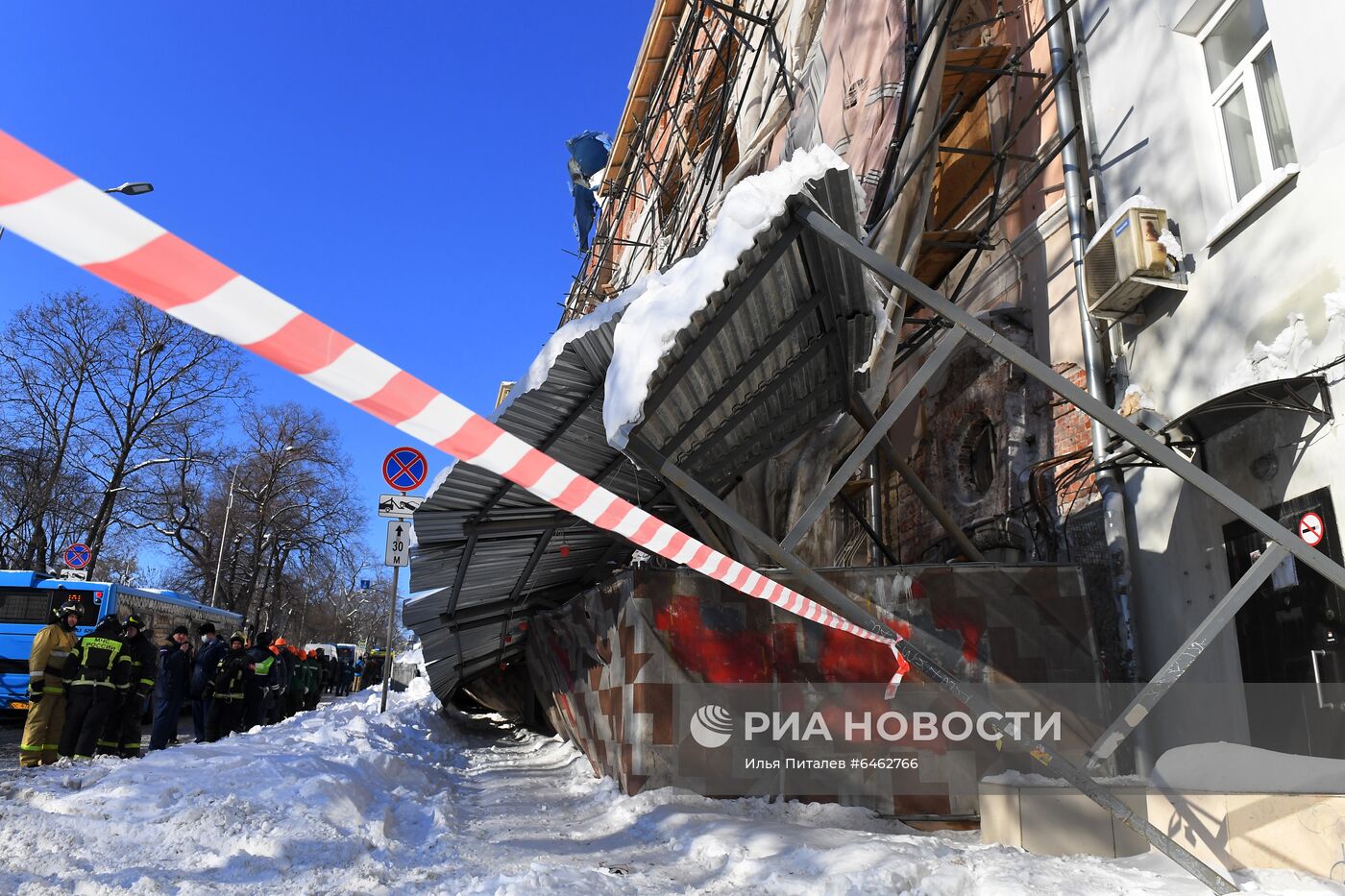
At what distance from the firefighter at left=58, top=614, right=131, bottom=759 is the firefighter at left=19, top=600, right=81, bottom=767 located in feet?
0.38

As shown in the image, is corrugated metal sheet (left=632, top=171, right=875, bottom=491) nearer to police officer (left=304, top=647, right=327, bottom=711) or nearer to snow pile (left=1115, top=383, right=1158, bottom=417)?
snow pile (left=1115, top=383, right=1158, bottom=417)

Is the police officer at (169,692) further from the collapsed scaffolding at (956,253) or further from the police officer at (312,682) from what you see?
the police officer at (312,682)

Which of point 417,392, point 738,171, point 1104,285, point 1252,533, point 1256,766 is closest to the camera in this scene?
point 417,392

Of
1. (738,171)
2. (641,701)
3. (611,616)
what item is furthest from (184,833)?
(738,171)

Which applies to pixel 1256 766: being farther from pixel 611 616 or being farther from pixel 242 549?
pixel 242 549

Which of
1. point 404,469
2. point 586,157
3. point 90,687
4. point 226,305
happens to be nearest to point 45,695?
point 90,687

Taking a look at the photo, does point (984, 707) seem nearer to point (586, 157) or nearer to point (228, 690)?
point (228, 690)

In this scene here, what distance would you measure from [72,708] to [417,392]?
9401 millimetres

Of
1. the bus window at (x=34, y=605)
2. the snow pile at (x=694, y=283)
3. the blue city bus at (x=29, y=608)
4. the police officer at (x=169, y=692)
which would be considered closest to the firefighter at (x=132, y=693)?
the police officer at (x=169, y=692)

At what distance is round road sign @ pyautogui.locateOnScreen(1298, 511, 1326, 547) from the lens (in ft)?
17.1

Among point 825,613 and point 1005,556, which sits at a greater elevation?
point 1005,556

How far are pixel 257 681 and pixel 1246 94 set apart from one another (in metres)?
13.8

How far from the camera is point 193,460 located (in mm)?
34094

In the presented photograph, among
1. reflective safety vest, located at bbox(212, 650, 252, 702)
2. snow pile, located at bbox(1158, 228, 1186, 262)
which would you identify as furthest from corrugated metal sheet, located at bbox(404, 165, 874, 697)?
reflective safety vest, located at bbox(212, 650, 252, 702)
